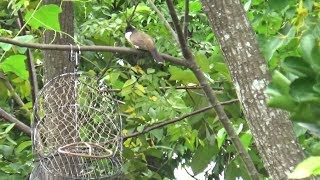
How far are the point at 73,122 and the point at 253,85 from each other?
1.15 metres

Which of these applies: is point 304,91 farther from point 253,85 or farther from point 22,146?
point 22,146

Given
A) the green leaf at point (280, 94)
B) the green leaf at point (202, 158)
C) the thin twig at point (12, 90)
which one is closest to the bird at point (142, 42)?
the green leaf at point (202, 158)

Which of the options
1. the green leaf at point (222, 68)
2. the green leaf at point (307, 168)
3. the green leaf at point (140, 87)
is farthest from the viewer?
the green leaf at point (140, 87)

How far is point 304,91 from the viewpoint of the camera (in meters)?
0.44

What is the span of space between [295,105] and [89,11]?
266cm

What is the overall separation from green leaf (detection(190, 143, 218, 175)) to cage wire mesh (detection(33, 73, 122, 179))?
0.25 metres

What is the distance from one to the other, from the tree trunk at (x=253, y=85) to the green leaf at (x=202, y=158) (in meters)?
0.97

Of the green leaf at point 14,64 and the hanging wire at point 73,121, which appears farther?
the hanging wire at point 73,121

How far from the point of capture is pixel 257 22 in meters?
1.60

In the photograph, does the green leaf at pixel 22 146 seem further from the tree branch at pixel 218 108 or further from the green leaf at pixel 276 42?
the green leaf at pixel 276 42

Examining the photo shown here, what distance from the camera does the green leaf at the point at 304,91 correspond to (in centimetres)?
44

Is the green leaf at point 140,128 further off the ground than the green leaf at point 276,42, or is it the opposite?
the green leaf at point 276,42

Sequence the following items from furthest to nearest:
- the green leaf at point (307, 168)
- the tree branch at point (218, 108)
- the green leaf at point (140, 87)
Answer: the green leaf at point (140, 87) < the tree branch at point (218, 108) < the green leaf at point (307, 168)

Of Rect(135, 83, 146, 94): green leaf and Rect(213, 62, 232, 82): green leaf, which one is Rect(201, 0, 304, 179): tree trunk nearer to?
Rect(213, 62, 232, 82): green leaf
